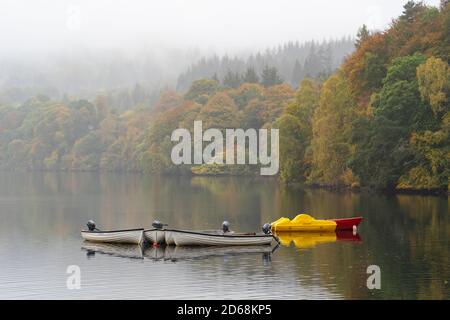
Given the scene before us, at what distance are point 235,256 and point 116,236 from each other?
33.9ft

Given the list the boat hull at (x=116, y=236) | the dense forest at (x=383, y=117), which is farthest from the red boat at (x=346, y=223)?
the dense forest at (x=383, y=117)

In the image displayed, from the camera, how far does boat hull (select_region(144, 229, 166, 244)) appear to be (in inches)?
2117

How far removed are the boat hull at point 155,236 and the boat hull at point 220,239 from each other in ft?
2.37

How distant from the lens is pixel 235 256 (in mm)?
50094

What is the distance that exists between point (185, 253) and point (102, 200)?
48070mm

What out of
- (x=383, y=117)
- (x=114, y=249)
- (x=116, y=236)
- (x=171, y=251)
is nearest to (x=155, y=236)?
(x=171, y=251)

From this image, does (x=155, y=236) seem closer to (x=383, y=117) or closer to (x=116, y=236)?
(x=116, y=236)

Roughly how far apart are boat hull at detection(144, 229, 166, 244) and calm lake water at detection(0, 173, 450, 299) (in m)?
1.16

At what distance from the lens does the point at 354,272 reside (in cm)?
4291

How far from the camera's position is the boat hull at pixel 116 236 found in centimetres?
5512

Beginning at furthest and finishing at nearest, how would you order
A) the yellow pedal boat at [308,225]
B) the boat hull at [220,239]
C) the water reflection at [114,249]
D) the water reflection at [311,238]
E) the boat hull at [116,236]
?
1. the yellow pedal boat at [308,225]
2. the water reflection at [311,238]
3. the boat hull at [116,236]
4. the boat hull at [220,239]
5. the water reflection at [114,249]

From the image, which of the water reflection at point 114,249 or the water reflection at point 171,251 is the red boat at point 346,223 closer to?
the water reflection at point 171,251
